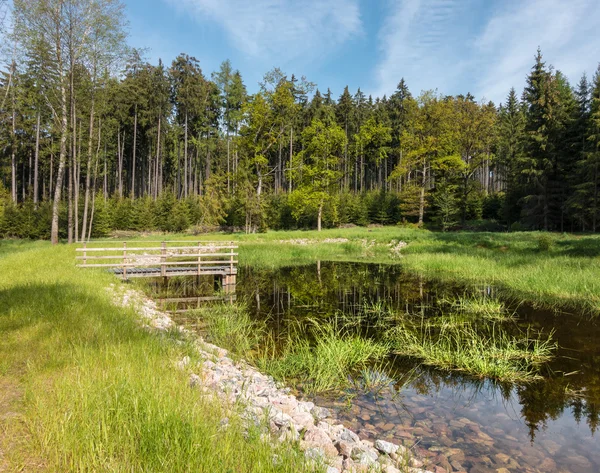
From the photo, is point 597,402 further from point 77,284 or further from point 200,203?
point 200,203

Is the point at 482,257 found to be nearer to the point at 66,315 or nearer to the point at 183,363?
the point at 183,363

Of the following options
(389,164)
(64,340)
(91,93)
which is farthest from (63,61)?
(389,164)

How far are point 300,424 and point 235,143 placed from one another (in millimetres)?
38881

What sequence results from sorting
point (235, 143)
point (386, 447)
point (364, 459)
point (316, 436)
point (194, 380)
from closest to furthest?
point (364, 459)
point (316, 436)
point (386, 447)
point (194, 380)
point (235, 143)

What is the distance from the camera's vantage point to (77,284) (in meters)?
9.88

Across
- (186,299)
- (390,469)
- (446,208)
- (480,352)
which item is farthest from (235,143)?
(390,469)

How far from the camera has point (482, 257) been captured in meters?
18.7

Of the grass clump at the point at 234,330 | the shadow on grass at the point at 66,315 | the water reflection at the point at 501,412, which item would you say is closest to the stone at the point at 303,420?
the water reflection at the point at 501,412

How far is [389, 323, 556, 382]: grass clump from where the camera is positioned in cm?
639

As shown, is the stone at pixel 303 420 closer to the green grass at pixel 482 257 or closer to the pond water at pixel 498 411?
the pond water at pixel 498 411

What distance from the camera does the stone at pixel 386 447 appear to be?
403cm

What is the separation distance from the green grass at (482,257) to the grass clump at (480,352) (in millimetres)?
4474

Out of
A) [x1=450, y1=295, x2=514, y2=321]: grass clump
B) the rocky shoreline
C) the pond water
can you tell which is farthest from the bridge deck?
the rocky shoreline

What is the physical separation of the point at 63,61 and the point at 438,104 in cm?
3526
